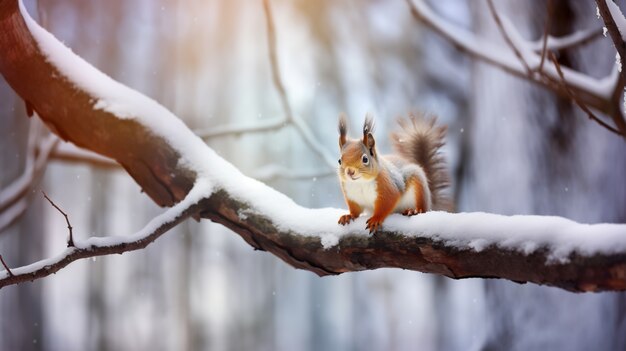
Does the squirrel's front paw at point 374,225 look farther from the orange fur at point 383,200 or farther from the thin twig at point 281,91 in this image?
the thin twig at point 281,91

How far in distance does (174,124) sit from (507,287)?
35.3 inches

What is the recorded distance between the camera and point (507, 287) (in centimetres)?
142

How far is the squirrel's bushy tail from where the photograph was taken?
3.23ft

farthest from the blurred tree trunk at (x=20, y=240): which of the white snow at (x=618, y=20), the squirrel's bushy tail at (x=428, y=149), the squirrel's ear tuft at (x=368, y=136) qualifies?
the white snow at (x=618, y=20)

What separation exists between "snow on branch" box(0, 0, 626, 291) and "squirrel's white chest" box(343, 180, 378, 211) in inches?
1.3

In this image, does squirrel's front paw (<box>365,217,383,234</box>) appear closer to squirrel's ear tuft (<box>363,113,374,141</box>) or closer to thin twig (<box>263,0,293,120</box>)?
squirrel's ear tuft (<box>363,113,374,141</box>)

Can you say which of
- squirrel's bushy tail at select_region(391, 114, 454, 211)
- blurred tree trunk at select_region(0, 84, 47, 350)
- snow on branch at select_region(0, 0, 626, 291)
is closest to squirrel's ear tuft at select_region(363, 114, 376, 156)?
snow on branch at select_region(0, 0, 626, 291)

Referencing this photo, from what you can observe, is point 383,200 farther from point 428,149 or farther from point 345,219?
point 428,149

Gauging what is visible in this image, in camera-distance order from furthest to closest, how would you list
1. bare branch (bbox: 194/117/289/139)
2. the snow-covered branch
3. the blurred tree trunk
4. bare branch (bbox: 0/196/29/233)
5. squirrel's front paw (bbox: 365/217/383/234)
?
1. the blurred tree trunk
2. bare branch (bbox: 0/196/29/233)
3. bare branch (bbox: 194/117/289/139)
4. the snow-covered branch
5. squirrel's front paw (bbox: 365/217/383/234)

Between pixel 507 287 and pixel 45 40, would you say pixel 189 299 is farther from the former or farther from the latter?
pixel 45 40

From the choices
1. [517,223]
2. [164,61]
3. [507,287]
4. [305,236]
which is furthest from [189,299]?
[517,223]

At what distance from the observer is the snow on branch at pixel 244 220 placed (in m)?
0.61

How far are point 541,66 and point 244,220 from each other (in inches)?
20.4

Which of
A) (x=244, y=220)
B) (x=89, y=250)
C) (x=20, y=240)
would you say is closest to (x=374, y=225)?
(x=244, y=220)
